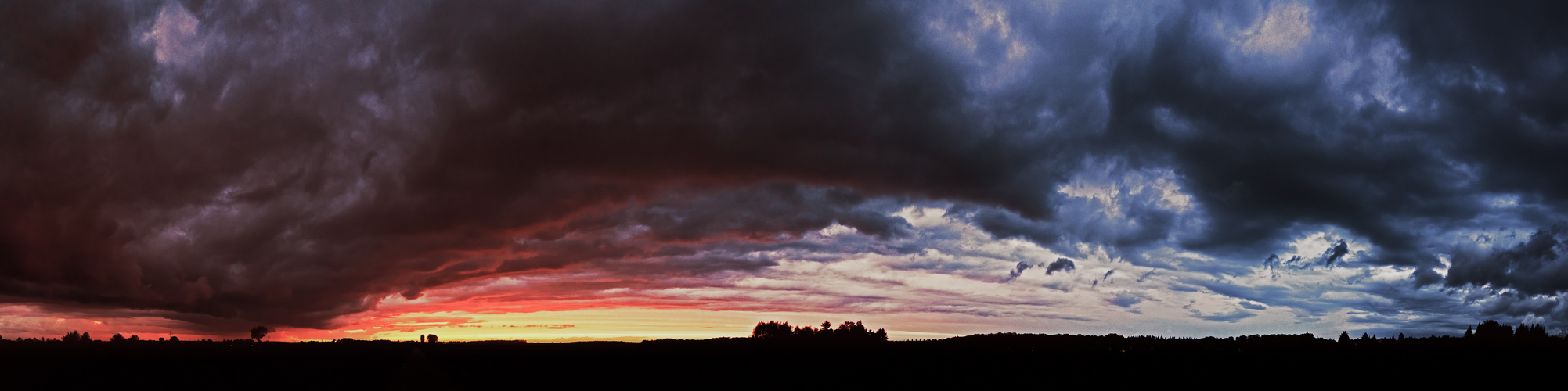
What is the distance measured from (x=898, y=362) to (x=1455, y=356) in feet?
268

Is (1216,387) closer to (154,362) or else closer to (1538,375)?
(1538,375)

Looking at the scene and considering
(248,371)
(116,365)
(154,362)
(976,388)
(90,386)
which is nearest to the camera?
(976,388)

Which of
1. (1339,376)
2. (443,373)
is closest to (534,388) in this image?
(443,373)

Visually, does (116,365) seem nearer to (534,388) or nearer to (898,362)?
(534,388)

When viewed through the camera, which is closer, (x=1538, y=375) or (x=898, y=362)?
(x=1538, y=375)

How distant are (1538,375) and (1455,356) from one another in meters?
31.6

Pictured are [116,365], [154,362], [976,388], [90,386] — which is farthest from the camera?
[154,362]

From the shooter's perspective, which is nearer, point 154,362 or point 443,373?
point 443,373

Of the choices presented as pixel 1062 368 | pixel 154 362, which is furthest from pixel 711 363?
pixel 154 362

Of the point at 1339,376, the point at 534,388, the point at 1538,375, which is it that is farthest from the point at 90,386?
the point at 1538,375

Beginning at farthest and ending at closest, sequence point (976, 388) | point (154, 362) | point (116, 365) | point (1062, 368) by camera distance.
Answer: point (154, 362) < point (116, 365) < point (1062, 368) < point (976, 388)

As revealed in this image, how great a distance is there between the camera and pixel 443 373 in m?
126

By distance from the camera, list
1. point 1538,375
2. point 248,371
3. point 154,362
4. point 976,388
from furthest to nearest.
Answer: point 154,362 < point 248,371 < point 1538,375 < point 976,388

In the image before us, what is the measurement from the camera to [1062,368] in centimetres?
11888
